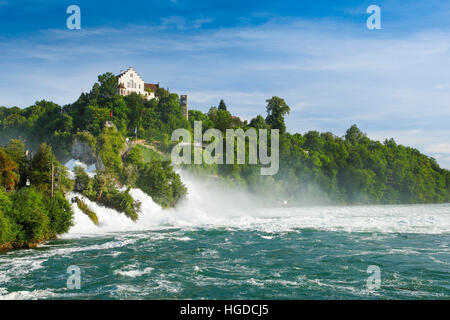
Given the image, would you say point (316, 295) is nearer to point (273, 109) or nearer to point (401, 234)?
point (401, 234)

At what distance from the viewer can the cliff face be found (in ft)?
206

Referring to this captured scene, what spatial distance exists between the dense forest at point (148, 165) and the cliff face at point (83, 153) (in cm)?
102

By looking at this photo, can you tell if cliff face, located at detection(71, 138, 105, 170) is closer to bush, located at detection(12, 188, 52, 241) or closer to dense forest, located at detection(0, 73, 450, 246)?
dense forest, located at detection(0, 73, 450, 246)

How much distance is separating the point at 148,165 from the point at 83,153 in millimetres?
18106

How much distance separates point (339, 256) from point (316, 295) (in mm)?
8088

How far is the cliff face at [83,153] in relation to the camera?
62.9 m

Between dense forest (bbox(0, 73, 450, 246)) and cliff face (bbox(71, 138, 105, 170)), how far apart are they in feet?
3.35

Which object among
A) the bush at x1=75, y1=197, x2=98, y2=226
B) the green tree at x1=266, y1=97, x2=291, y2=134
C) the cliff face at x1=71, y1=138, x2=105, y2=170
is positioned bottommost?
the bush at x1=75, y1=197, x2=98, y2=226

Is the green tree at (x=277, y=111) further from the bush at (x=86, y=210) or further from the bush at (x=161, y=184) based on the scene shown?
the bush at (x=86, y=210)

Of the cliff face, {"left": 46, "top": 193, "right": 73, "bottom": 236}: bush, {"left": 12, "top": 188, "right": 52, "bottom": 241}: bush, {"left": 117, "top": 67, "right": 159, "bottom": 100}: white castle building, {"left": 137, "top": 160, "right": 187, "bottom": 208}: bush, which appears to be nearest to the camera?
{"left": 12, "top": 188, "right": 52, "bottom": 241}: bush

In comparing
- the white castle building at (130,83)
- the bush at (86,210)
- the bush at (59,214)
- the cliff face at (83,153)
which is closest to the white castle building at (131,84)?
the white castle building at (130,83)

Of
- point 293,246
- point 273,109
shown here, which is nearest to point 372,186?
point 273,109

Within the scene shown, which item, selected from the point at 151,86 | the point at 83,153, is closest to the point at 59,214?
the point at 83,153

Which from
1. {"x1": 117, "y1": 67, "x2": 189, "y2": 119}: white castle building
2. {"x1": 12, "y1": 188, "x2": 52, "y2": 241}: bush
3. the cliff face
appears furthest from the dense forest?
{"x1": 117, "y1": 67, "x2": 189, "y2": 119}: white castle building
